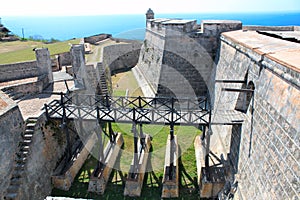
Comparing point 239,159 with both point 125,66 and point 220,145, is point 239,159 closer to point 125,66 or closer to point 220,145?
point 220,145

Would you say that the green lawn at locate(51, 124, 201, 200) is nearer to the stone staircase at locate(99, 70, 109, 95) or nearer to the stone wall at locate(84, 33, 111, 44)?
the stone staircase at locate(99, 70, 109, 95)

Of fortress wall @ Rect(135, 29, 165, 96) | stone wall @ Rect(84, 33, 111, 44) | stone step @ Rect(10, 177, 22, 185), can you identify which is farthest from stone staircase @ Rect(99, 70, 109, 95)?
stone wall @ Rect(84, 33, 111, 44)

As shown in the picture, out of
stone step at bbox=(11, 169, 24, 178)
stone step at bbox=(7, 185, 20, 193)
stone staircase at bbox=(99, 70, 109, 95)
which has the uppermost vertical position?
stone staircase at bbox=(99, 70, 109, 95)

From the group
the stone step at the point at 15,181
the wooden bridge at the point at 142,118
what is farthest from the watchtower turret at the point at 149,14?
the stone step at the point at 15,181

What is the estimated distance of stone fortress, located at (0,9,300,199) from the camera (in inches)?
237

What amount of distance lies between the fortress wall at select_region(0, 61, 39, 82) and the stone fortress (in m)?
0.06

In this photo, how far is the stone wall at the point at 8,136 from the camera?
8242mm

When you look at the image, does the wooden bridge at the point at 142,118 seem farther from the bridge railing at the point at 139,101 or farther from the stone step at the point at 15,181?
the stone step at the point at 15,181

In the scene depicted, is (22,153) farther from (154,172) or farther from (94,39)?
(94,39)

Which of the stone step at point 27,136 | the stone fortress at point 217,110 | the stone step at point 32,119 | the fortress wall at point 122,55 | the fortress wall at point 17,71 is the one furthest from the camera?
the fortress wall at point 122,55

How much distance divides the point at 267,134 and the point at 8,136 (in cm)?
833

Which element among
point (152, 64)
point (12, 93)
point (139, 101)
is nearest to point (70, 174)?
point (139, 101)

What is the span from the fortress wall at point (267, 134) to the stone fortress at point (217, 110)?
0.02 metres

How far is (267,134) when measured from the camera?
21.6 ft
